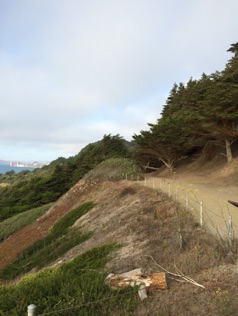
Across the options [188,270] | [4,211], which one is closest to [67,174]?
[4,211]

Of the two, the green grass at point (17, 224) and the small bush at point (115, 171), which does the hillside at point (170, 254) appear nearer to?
the small bush at point (115, 171)

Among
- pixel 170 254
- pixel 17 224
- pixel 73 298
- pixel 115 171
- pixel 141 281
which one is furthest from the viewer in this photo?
pixel 17 224

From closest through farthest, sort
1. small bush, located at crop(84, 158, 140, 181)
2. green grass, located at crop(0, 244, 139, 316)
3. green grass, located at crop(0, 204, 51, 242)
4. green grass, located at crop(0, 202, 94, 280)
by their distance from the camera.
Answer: green grass, located at crop(0, 244, 139, 316), green grass, located at crop(0, 202, 94, 280), small bush, located at crop(84, 158, 140, 181), green grass, located at crop(0, 204, 51, 242)

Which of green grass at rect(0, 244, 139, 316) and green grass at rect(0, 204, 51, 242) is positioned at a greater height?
green grass at rect(0, 244, 139, 316)

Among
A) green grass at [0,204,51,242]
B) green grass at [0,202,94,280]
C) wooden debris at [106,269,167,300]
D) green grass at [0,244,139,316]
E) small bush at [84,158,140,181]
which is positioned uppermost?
small bush at [84,158,140,181]

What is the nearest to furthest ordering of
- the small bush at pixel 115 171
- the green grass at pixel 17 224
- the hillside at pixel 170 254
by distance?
the hillside at pixel 170 254
the small bush at pixel 115 171
the green grass at pixel 17 224

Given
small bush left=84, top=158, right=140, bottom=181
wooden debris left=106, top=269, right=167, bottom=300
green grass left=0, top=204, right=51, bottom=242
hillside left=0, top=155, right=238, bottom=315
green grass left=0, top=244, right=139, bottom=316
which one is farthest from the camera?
green grass left=0, top=204, right=51, bottom=242

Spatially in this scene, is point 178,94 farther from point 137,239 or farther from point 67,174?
point 137,239

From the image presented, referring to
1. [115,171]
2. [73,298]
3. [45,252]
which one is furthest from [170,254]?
[115,171]

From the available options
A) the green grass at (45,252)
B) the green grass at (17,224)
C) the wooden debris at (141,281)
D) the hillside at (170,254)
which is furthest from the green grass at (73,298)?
the green grass at (17,224)

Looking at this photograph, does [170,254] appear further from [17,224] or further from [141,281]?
[17,224]

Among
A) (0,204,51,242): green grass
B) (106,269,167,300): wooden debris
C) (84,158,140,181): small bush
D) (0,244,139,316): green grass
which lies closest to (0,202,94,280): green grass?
(0,244,139,316): green grass

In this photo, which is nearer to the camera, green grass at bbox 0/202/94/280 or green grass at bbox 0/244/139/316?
green grass at bbox 0/244/139/316

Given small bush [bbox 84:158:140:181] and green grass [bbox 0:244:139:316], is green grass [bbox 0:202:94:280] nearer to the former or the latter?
green grass [bbox 0:244:139:316]
